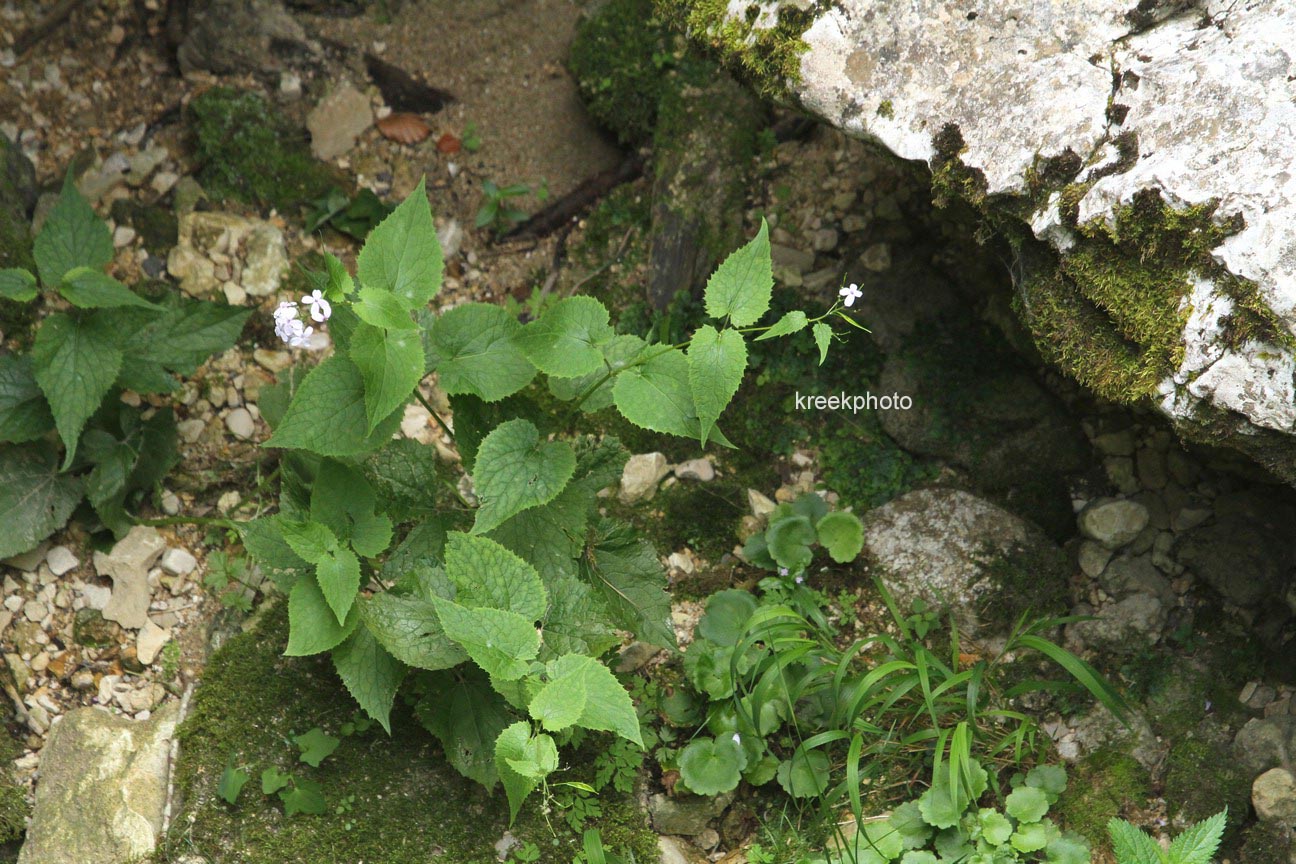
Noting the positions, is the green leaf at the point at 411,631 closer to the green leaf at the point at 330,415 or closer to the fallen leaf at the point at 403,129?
the green leaf at the point at 330,415

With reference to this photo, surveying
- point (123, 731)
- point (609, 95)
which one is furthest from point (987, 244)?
point (123, 731)

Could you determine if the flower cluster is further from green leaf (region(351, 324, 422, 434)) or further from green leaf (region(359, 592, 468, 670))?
green leaf (region(359, 592, 468, 670))

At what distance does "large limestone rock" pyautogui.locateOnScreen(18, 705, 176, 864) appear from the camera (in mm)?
2551

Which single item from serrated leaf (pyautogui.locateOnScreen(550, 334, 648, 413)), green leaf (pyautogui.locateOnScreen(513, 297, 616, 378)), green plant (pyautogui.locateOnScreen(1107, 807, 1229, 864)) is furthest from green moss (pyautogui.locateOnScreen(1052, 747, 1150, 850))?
green leaf (pyautogui.locateOnScreen(513, 297, 616, 378))

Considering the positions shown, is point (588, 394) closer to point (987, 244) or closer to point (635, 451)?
point (635, 451)

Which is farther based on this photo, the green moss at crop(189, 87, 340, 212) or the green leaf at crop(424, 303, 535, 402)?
the green moss at crop(189, 87, 340, 212)

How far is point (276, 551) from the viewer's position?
8.54 feet

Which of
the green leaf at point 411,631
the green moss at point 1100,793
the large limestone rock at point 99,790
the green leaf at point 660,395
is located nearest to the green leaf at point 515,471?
the green leaf at point 660,395

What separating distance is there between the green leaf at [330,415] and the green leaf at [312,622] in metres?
0.39

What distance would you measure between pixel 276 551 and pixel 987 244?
221cm

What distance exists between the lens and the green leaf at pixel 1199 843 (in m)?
2.28

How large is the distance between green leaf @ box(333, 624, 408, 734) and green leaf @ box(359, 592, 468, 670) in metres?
0.08

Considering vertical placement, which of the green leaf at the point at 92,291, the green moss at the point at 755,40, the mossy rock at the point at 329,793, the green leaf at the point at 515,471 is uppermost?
the green moss at the point at 755,40

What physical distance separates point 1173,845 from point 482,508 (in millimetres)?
1791
